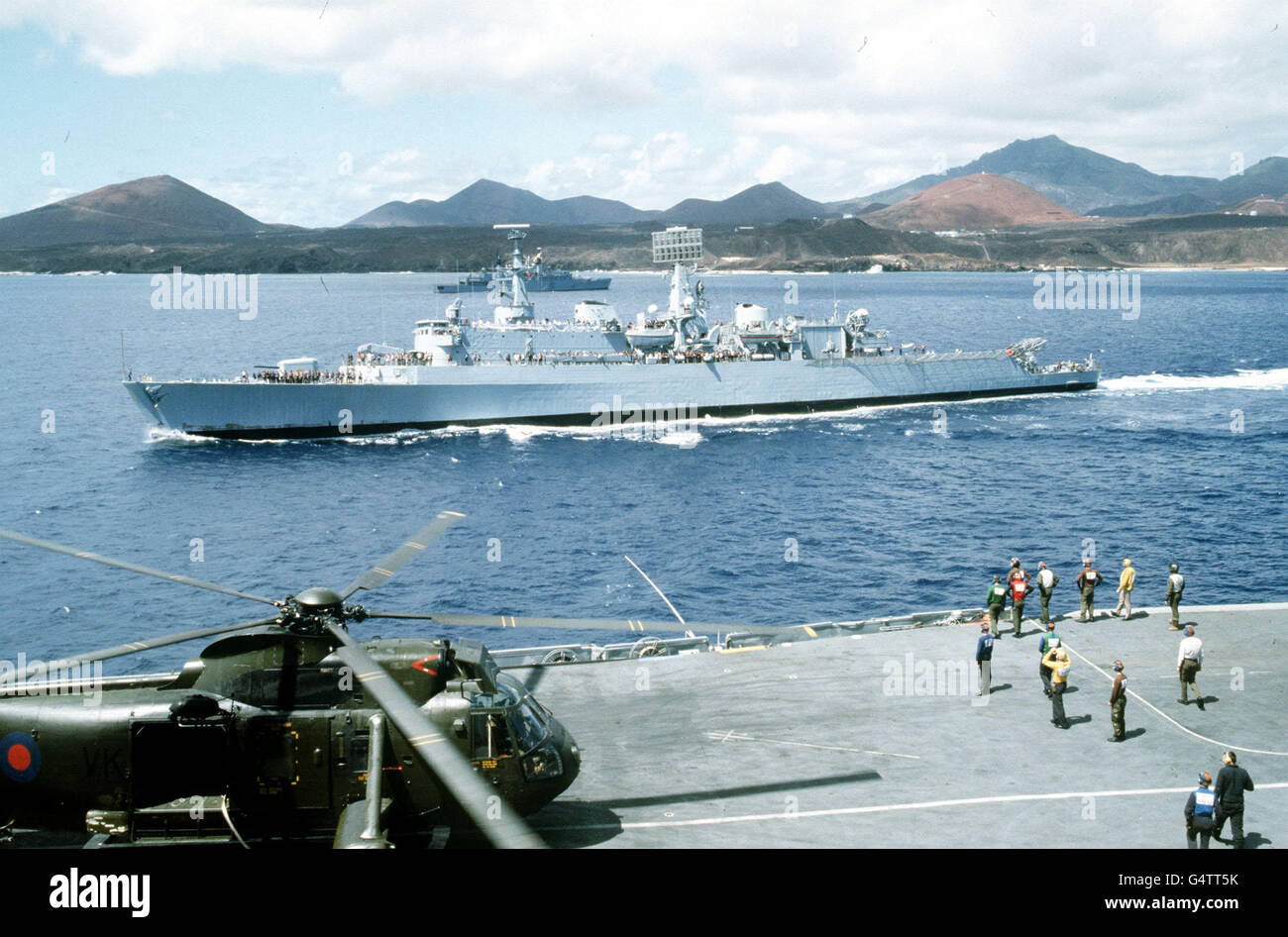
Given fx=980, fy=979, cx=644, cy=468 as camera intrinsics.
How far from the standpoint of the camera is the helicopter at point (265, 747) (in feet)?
42.8

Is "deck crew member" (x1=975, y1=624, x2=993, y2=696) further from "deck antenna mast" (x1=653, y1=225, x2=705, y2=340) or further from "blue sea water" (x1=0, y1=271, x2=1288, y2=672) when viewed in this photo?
"deck antenna mast" (x1=653, y1=225, x2=705, y2=340)

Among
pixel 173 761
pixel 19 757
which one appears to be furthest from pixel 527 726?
pixel 19 757

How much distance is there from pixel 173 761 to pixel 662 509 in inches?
1528

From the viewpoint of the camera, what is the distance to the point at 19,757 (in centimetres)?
1305

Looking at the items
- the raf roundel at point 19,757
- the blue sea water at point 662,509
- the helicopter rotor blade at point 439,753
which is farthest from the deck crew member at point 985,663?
the raf roundel at point 19,757

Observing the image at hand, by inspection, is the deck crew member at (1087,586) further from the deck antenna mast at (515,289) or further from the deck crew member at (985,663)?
the deck antenna mast at (515,289)

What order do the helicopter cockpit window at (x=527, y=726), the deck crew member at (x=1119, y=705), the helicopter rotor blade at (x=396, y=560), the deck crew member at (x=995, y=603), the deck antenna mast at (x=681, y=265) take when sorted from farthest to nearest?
the deck antenna mast at (x=681, y=265) < the deck crew member at (x=995, y=603) < the deck crew member at (x=1119, y=705) < the helicopter cockpit window at (x=527, y=726) < the helicopter rotor blade at (x=396, y=560)

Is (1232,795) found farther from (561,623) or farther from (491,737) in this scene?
(491,737)

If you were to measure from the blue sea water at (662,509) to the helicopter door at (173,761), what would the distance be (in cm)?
2256

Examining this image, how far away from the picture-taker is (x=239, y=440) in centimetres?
6688

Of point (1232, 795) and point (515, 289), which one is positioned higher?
point (515, 289)
